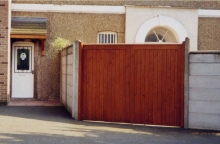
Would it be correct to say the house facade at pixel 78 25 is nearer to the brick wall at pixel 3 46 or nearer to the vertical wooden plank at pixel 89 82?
the brick wall at pixel 3 46

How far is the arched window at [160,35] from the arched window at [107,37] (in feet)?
4.99

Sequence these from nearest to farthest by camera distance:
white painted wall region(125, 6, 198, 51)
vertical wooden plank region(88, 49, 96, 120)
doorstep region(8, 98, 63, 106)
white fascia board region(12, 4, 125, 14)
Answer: vertical wooden plank region(88, 49, 96, 120)
doorstep region(8, 98, 63, 106)
white fascia board region(12, 4, 125, 14)
white painted wall region(125, 6, 198, 51)

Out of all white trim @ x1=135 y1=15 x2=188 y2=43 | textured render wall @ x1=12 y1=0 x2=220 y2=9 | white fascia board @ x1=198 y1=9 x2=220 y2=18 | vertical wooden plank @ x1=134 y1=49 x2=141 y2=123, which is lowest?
vertical wooden plank @ x1=134 y1=49 x2=141 y2=123

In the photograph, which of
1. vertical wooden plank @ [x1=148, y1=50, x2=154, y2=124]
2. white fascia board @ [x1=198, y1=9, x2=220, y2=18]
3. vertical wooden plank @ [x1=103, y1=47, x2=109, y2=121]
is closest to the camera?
vertical wooden plank @ [x1=148, y1=50, x2=154, y2=124]

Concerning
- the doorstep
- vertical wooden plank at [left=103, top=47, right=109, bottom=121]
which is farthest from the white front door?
vertical wooden plank at [left=103, top=47, right=109, bottom=121]

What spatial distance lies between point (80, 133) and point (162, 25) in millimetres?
8532

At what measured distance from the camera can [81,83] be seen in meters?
10.4

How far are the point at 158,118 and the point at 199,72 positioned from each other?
1675mm

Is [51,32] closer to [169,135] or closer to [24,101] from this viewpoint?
[24,101]

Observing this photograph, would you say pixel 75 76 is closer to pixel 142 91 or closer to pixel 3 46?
pixel 142 91

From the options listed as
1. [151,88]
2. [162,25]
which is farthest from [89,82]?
[162,25]

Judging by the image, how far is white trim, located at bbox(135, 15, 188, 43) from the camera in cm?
1534

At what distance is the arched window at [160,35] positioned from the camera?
15977 millimetres

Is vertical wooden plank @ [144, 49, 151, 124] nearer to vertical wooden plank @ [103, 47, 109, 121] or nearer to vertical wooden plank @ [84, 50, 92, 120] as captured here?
vertical wooden plank @ [103, 47, 109, 121]
